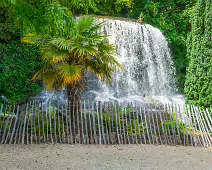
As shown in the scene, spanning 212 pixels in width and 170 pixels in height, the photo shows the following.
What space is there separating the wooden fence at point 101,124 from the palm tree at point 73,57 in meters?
0.62

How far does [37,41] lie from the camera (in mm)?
7344

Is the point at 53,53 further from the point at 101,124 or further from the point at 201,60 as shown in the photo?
the point at 201,60

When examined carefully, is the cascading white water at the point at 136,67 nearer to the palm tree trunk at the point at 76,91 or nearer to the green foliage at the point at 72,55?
the palm tree trunk at the point at 76,91

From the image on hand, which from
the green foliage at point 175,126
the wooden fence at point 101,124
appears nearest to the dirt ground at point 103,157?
the wooden fence at point 101,124

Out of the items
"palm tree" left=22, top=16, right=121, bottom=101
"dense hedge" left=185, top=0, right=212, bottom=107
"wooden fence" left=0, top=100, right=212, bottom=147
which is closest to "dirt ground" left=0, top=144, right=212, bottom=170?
"wooden fence" left=0, top=100, right=212, bottom=147

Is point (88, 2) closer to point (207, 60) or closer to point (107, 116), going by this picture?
point (107, 116)

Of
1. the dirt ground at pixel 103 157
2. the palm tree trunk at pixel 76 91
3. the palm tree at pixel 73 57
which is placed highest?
the palm tree at pixel 73 57

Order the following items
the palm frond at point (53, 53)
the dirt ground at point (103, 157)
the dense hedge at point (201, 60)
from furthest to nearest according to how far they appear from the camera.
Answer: the dense hedge at point (201, 60), the palm frond at point (53, 53), the dirt ground at point (103, 157)

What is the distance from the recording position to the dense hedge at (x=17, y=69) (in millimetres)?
11133

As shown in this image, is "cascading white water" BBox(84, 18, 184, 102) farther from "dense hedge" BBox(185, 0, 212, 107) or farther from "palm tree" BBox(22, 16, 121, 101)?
"palm tree" BBox(22, 16, 121, 101)

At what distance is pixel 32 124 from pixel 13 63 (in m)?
5.47

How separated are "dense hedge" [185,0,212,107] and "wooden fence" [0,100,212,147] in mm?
3028

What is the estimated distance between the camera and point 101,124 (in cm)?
714

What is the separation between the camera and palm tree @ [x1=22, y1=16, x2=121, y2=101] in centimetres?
698
